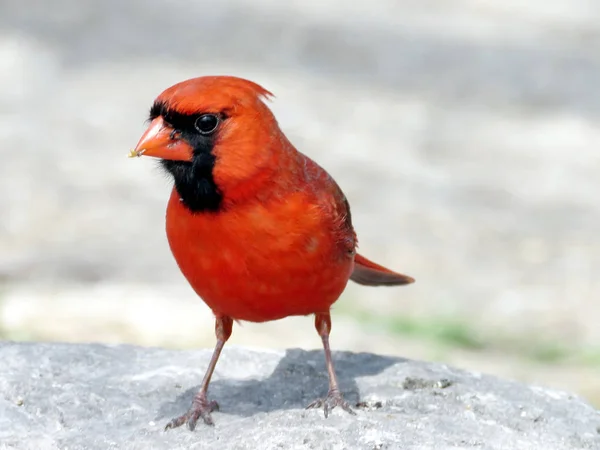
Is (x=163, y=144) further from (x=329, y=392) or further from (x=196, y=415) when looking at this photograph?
(x=329, y=392)

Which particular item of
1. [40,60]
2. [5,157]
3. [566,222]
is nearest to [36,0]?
[40,60]

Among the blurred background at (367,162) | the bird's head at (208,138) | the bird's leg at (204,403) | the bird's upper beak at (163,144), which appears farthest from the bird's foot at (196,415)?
the blurred background at (367,162)

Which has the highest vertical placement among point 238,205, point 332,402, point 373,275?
point 238,205

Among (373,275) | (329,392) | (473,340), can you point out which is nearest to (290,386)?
(329,392)

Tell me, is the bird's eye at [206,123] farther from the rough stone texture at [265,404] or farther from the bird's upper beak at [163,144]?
the rough stone texture at [265,404]

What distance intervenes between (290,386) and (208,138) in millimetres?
1208

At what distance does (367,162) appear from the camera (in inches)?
387

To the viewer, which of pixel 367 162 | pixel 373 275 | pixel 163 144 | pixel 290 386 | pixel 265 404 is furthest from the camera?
pixel 367 162

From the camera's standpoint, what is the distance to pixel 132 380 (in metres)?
4.15

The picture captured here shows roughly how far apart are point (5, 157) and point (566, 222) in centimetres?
460

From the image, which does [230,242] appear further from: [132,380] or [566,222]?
[566,222]

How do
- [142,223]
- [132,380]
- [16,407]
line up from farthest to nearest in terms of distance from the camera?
[142,223], [132,380], [16,407]

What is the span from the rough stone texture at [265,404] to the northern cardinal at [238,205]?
0.64ft

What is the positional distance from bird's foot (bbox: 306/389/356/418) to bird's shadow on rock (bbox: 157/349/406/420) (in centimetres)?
14
